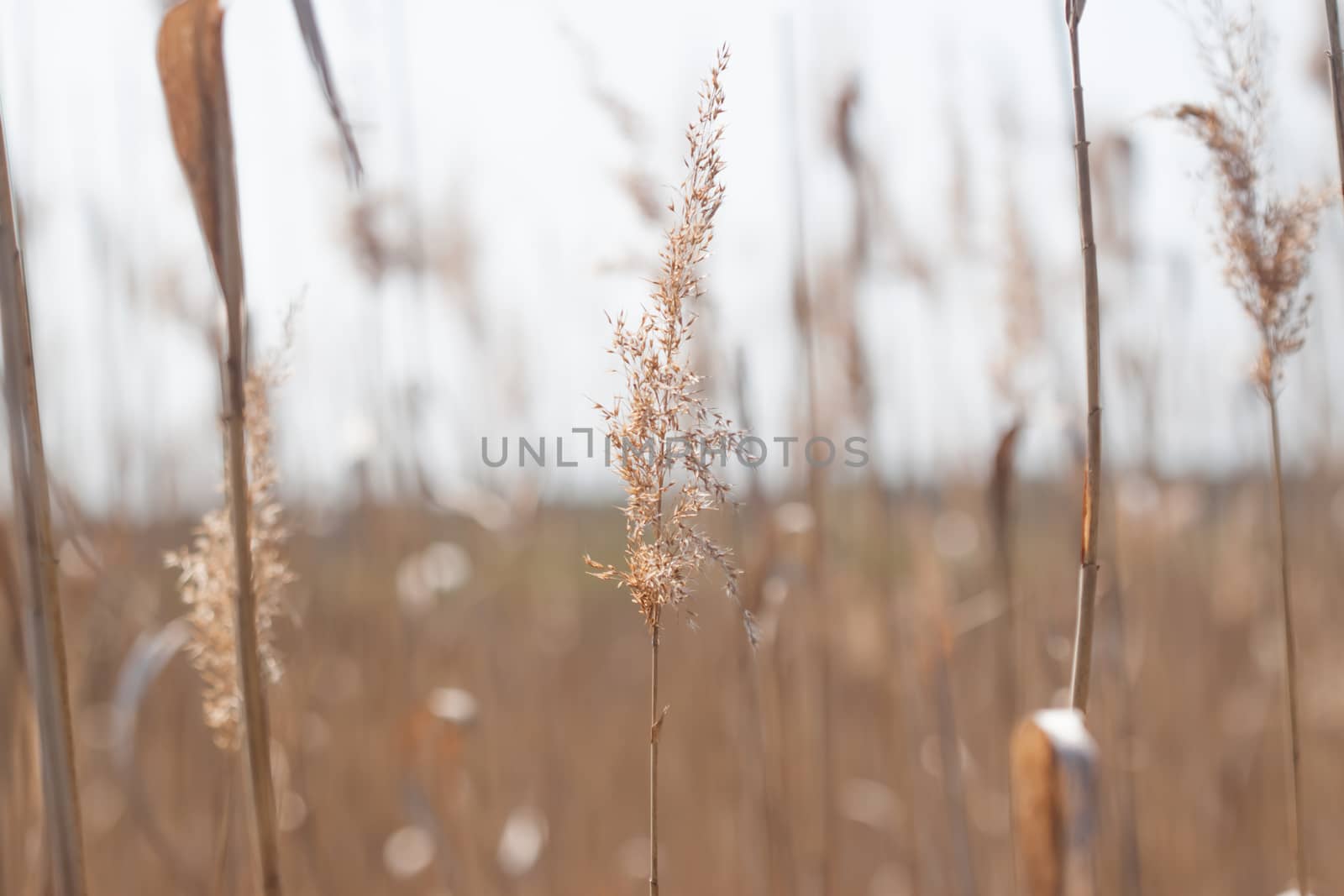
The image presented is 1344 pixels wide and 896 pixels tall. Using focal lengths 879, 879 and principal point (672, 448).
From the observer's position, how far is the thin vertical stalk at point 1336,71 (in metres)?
0.63

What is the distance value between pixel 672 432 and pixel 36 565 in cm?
40

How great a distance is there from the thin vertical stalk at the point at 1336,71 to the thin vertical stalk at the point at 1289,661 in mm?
189

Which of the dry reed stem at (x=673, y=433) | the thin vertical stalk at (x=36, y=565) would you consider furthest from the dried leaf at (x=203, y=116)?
the dry reed stem at (x=673, y=433)

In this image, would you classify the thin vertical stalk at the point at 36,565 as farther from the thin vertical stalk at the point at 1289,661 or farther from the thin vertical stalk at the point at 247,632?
the thin vertical stalk at the point at 1289,661

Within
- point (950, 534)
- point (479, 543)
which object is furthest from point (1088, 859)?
point (479, 543)

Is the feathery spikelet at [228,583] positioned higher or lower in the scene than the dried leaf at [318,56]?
lower

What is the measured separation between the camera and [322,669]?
204cm

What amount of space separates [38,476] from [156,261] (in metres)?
1.45

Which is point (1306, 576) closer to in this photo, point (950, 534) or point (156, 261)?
point (950, 534)

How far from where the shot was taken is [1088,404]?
547 millimetres

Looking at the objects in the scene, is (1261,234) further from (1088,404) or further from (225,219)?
(225,219)

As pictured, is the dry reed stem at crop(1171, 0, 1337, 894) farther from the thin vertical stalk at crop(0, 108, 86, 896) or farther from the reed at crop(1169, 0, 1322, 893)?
the thin vertical stalk at crop(0, 108, 86, 896)

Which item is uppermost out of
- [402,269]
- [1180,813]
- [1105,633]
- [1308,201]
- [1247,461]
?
[402,269]

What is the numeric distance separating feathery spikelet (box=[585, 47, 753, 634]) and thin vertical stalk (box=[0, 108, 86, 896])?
0.34 m
